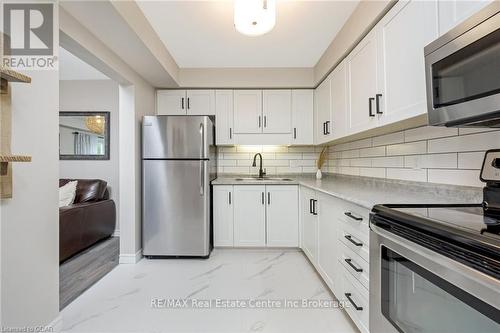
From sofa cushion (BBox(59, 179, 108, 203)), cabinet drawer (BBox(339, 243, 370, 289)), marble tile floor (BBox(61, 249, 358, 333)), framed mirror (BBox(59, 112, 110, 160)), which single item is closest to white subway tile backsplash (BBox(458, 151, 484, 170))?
cabinet drawer (BBox(339, 243, 370, 289))

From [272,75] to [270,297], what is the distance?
2.68m

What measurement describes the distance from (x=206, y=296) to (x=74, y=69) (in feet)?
11.7

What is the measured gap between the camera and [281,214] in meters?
3.23

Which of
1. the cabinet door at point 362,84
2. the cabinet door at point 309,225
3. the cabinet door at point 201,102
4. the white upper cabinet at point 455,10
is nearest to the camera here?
the white upper cabinet at point 455,10

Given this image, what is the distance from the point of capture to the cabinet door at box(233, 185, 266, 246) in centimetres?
323

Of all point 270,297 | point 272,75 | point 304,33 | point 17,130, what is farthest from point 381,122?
point 17,130

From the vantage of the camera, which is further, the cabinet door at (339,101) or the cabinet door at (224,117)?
the cabinet door at (224,117)

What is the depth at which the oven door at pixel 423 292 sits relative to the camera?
636mm

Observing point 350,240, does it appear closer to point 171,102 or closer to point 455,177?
point 455,177

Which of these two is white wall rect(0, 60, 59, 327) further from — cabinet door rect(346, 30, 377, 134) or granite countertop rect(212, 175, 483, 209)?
cabinet door rect(346, 30, 377, 134)

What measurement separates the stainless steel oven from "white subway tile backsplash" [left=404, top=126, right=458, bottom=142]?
0.72 m

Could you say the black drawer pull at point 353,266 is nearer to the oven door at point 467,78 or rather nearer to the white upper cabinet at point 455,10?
the oven door at point 467,78

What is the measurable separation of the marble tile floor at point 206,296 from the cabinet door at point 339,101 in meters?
1.49

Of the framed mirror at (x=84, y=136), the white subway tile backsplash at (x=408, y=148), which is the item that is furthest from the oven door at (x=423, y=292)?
the framed mirror at (x=84, y=136)
